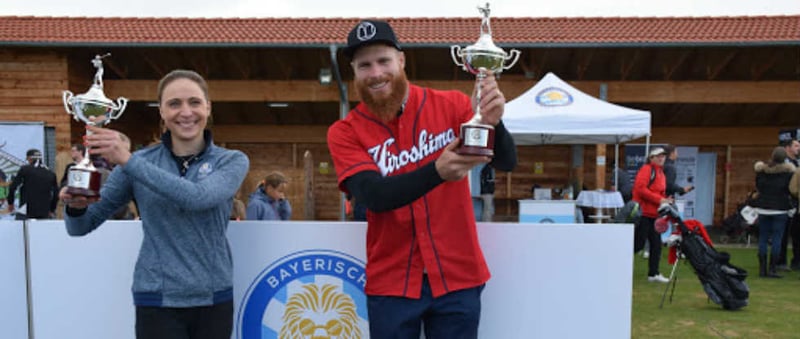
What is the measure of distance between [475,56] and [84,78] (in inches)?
451

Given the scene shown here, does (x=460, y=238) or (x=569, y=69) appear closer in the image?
(x=460, y=238)

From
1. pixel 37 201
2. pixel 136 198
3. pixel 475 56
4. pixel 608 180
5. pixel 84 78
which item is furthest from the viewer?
pixel 608 180

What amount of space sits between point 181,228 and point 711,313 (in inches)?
191

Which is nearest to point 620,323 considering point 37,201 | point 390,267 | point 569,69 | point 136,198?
point 390,267

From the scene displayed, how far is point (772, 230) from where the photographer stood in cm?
640

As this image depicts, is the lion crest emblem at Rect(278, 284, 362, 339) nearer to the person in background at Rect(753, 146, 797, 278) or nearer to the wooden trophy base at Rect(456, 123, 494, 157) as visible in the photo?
the wooden trophy base at Rect(456, 123, 494, 157)

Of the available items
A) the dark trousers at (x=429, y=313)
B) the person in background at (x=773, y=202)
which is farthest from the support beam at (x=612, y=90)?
the dark trousers at (x=429, y=313)

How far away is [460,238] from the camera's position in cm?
162

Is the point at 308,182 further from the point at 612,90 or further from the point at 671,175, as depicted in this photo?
the point at 671,175

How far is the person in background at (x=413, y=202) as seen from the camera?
1.54 metres

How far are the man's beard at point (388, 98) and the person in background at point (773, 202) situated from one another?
21.9 feet

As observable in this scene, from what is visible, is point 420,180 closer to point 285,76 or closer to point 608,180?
point 285,76

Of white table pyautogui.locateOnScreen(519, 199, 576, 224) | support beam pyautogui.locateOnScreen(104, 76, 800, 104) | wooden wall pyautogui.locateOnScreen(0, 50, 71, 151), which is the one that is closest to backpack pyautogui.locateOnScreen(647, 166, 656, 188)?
Answer: white table pyautogui.locateOnScreen(519, 199, 576, 224)

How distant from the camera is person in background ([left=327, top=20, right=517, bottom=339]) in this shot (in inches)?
60.8
